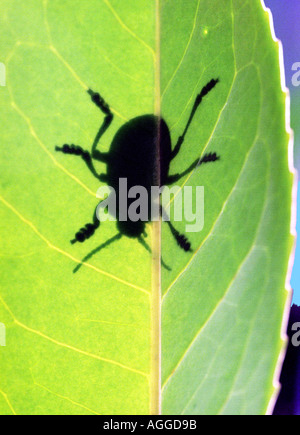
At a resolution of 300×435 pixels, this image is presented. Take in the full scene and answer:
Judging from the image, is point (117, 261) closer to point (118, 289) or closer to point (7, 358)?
point (118, 289)

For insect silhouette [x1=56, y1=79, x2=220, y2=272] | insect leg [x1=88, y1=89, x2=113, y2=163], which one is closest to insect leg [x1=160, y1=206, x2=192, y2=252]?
insect silhouette [x1=56, y1=79, x2=220, y2=272]

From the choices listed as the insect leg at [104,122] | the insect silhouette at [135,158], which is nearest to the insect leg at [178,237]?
the insect silhouette at [135,158]

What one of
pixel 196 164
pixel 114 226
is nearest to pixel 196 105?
pixel 196 164

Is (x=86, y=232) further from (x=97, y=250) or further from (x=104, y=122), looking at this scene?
(x=104, y=122)

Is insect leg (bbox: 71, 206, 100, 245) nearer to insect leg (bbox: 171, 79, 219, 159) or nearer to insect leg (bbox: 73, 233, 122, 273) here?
insect leg (bbox: 73, 233, 122, 273)

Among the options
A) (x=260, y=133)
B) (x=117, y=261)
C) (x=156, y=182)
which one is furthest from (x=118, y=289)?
(x=260, y=133)

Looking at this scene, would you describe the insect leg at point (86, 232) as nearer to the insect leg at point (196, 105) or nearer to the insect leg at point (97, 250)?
the insect leg at point (97, 250)
